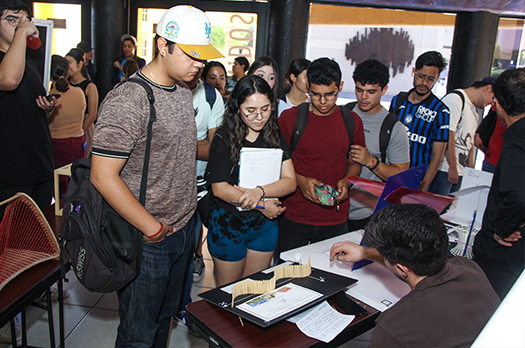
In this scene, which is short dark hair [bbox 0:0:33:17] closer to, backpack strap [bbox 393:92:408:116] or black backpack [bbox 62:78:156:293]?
black backpack [bbox 62:78:156:293]

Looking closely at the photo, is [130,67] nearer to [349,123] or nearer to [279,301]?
[349,123]

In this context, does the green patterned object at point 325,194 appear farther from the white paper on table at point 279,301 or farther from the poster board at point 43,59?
the poster board at point 43,59

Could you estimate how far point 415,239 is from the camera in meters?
1.28

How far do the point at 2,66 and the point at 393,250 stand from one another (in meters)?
2.00

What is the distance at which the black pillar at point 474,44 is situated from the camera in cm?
554

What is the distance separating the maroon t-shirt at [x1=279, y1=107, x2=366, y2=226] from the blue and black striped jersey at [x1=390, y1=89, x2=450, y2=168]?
0.89 meters

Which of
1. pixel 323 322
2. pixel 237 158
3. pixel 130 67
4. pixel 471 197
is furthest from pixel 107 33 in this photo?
pixel 323 322

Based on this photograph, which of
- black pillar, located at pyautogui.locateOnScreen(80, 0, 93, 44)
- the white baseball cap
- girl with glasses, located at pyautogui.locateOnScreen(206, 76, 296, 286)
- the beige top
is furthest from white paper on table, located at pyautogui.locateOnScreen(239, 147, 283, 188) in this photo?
black pillar, located at pyautogui.locateOnScreen(80, 0, 93, 44)

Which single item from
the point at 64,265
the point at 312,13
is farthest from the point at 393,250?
the point at 312,13

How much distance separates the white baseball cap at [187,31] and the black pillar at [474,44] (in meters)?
5.14

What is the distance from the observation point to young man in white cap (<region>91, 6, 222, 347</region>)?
141cm

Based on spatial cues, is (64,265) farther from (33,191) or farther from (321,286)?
(321,286)

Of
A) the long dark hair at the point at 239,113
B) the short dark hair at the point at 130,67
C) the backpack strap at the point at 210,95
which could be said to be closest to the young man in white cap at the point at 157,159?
the long dark hair at the point at 239,113

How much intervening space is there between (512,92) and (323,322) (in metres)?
1.38
